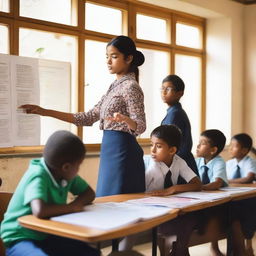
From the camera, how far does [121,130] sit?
2883mm

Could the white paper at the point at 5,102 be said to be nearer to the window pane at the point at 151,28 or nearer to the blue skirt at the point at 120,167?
the blue skirt at the point at 120,167

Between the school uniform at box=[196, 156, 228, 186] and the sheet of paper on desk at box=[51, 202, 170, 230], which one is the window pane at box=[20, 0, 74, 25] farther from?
the sheet of paper on desk at box=[51, 202, 170, 230]

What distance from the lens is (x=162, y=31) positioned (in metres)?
5.62

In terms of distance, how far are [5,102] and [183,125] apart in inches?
50.0

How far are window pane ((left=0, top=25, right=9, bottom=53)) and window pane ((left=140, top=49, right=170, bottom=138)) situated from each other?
174 cm

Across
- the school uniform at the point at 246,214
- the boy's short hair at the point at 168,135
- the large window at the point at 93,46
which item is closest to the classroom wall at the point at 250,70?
the large window at the point at 93,46

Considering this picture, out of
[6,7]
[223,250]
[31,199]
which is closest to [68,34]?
[6,7]

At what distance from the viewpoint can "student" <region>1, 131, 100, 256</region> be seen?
1880mm

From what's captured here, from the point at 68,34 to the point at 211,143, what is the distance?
1678mm

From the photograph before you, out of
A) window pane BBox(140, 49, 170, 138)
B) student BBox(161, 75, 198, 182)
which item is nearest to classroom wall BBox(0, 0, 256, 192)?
window pane BBox(140, 49, 170, 138)

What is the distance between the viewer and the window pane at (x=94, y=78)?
4723 mm

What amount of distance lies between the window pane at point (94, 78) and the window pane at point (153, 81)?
62 centimetres

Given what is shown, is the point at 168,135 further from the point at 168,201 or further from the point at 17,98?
the point at 17,98

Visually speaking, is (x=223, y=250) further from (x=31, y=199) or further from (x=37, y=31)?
(x=31, y=199)
